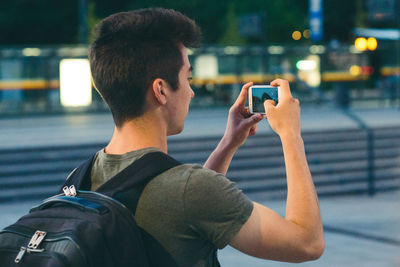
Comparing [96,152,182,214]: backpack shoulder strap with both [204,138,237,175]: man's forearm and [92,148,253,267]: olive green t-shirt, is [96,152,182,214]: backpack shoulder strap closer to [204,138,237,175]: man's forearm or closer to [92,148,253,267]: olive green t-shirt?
[92,148,253,267]: olive green t-shirt

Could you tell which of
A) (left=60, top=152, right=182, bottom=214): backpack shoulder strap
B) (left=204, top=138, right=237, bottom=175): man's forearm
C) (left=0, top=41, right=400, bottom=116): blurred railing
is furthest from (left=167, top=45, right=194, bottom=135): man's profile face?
(left=0, top=41, right=400, bottom=116): blurred railing

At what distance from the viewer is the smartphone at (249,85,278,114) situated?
2.14 meters

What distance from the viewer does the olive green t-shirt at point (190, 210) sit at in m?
1.86

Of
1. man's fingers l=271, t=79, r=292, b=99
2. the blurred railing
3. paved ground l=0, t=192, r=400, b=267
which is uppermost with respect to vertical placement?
man's fingers l=271, t=79, r=292, b=99

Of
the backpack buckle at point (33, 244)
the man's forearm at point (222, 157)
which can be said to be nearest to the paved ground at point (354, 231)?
the man's forearm at point (222, 157)

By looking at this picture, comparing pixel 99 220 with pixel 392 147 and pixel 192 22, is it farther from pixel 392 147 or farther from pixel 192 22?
pixel 392 147

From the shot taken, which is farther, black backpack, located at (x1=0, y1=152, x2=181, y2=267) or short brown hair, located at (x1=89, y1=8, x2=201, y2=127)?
short brown hair, located at (x1=89, y1=8, x2=201, y2=127)

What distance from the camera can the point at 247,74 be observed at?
2330cm

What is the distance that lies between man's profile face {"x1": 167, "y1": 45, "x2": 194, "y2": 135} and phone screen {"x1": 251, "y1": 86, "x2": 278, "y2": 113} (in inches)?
8.8

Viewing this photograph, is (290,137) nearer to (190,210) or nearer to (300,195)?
(300,195)

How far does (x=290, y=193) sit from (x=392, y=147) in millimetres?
11416

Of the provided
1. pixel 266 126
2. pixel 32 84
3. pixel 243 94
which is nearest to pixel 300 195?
pixel 243 94

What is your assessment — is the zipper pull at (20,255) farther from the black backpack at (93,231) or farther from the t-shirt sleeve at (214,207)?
the t-shirt sleeve at (214,207)

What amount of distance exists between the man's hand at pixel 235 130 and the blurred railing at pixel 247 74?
16056mm
